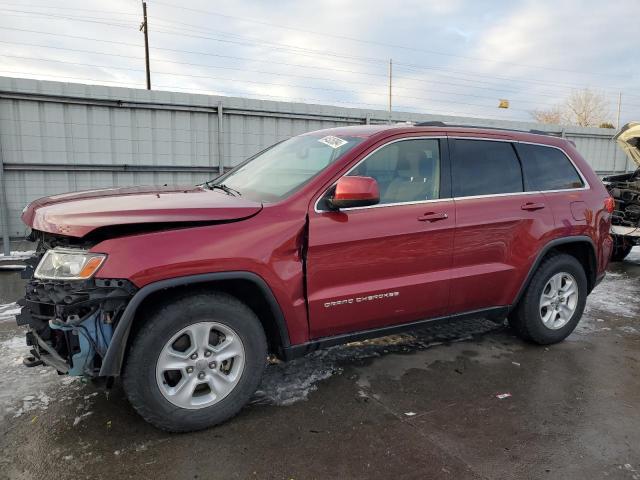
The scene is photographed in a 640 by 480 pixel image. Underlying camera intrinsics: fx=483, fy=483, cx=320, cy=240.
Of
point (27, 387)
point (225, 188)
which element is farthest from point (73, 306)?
point (225, 188)

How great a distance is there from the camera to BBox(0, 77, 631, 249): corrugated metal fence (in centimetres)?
797

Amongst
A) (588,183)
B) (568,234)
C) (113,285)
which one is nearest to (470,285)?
(568,234)

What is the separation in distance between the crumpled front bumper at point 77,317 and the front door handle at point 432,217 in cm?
195

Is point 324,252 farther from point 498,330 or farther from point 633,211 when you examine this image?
point 633,211

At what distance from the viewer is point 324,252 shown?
303 cm

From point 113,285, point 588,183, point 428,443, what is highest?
point 588,183

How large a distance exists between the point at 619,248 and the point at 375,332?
689 centimetres

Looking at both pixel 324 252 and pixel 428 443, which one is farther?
pixel 324 252

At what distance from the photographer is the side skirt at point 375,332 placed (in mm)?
3104

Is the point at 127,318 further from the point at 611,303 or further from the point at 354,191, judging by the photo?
the point at 611,303

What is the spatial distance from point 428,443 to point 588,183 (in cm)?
297

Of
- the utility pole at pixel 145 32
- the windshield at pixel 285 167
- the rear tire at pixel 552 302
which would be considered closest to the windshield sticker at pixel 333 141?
the windshield at pixel 285 167

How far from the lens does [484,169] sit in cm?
386

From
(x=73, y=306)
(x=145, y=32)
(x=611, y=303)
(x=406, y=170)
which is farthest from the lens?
(x=145, y=32)
